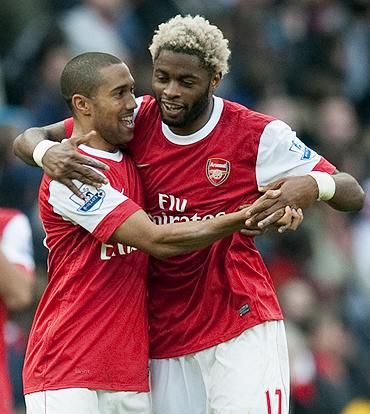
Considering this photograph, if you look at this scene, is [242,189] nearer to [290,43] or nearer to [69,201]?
[69,201]

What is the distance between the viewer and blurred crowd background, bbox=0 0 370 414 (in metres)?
10.9

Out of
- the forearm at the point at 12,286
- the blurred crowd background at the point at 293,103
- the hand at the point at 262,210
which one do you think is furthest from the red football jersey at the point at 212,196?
the blurred crowd background at the point at 293,103

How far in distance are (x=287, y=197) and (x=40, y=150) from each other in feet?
4.18

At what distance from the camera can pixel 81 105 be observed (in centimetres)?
643

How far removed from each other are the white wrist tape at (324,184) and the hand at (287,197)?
4cm

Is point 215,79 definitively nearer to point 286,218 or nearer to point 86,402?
point 286,218

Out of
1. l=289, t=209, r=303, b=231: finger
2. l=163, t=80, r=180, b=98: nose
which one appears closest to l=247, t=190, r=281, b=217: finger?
l=289, t=209, r=303, b=231: finger

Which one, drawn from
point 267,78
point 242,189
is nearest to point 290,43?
point 267,78

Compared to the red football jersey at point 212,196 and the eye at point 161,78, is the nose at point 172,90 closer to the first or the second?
the eye at point 161,78

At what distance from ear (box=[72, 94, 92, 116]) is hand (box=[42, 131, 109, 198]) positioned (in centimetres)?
21

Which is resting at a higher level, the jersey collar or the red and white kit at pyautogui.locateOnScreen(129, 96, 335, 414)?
the jersey collar

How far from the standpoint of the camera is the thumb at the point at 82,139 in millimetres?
6207

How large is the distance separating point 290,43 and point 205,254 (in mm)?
7502

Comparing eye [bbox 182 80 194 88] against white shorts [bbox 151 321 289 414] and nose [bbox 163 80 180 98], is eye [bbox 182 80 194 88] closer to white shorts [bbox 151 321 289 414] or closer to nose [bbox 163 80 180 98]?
nose [bbox 163 80 180 98]
